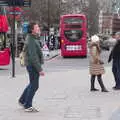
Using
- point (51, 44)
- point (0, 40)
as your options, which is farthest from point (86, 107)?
point (51, 44)

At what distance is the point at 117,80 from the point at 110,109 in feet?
15.3

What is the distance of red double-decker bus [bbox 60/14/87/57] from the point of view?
43.2 m

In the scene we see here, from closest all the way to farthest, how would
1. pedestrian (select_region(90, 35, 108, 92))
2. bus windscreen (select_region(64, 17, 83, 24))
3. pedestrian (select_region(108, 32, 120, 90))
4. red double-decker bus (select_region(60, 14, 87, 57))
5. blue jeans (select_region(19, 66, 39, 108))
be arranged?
blue jeans (select_region(19, 66, 39, 108)) < pedestrian (select_region(90, 35, 108, 92)) < pedestrian (select_region(108, 32, 120, 90)) < red double-decker bus (select_region(60, 14, 87, 57)) < bus windscreen (select_region(64, 17, 83, 24))

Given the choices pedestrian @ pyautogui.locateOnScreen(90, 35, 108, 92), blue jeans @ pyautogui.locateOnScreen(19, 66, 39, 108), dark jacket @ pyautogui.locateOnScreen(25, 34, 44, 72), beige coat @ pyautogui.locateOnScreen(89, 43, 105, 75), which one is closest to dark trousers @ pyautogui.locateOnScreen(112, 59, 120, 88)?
pedestrian @ pyautogui.locateOnScreen(90, 35, 108, 92)

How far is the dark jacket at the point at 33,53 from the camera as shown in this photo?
38.2ft

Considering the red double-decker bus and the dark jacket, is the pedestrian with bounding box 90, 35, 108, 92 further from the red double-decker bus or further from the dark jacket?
the red double-decker bus

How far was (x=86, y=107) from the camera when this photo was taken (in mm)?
12734

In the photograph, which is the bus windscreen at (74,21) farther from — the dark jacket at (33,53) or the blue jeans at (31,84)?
the dark jacket at (33,53)

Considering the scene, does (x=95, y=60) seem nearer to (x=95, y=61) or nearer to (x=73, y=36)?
(x=95, y=61)

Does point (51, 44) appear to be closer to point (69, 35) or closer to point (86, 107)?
point (69, 35)

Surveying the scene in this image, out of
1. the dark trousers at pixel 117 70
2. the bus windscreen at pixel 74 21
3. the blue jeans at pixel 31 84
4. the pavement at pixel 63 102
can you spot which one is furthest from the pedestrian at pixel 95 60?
the bus windscreen at pixel 74 21

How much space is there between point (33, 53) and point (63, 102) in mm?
2417

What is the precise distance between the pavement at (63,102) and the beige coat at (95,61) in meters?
0.60

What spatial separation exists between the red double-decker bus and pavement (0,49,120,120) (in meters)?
23.8
